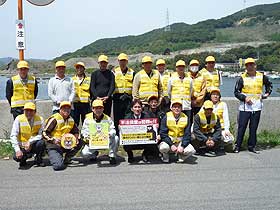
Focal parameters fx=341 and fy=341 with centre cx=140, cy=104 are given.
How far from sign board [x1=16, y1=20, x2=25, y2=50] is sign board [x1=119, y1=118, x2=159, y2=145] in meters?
2.57

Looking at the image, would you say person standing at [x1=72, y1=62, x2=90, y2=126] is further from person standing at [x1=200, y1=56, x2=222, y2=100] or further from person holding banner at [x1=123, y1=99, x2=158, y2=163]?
person standing at [x1=200, y1=56, x2=222, y2=100]

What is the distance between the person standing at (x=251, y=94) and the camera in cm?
651

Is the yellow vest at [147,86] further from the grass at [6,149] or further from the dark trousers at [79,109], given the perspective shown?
the grass at [6,149]

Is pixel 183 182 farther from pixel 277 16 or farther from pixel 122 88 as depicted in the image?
pixel 277 16

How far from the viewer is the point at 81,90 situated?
22.0 ft

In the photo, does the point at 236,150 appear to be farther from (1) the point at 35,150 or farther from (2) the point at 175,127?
(1) the point at 35,150

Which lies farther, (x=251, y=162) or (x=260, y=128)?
(x=260, y=128)

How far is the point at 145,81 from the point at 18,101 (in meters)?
2.32

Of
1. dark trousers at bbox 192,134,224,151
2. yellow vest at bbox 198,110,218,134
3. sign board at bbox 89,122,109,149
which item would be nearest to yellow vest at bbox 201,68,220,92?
yellow vest at bbox 198,110,218,134

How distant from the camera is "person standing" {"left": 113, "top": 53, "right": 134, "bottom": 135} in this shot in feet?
21.7

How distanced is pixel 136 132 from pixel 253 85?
2.45 metres

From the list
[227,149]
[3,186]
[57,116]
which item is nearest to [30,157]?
[57,116]

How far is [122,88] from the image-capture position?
6625 mm

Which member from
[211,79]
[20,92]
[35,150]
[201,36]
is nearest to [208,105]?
[211,79]
